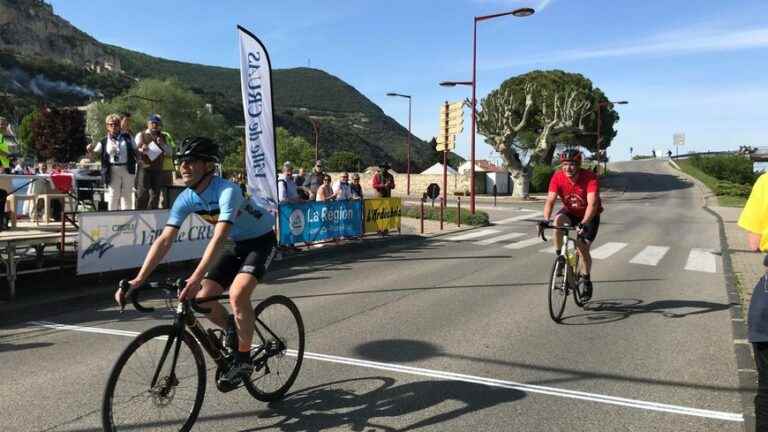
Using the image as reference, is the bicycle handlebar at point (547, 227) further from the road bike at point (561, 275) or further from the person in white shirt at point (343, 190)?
the person in white shirt at point (343, 190)

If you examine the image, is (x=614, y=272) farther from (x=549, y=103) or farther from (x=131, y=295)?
(x=549, y=103)

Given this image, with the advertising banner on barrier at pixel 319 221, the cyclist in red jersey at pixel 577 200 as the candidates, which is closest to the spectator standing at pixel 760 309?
the cyclist in red jersey at pixel 577 200

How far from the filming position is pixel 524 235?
19.2m

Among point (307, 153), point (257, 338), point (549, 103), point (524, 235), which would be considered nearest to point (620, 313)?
point (257, 338)

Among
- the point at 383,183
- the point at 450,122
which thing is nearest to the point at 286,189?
the point at 383,183

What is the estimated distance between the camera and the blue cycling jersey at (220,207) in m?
3.70

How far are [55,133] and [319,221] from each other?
104395mm

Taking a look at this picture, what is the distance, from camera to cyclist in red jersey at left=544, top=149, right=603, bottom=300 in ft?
23.5

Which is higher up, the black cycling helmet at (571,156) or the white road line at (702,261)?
the black cycling helmet at (571,156)

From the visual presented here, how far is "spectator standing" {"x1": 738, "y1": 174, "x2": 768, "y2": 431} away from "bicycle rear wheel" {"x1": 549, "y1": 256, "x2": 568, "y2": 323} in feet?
13.1

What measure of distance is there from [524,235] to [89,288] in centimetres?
1374

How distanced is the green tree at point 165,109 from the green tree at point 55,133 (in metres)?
5.88

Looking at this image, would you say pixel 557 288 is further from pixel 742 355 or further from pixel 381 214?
pixel 381 214

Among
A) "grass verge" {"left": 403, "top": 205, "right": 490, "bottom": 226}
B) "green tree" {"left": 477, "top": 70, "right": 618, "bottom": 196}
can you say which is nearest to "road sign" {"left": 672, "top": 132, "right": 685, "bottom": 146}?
"green tree" {"left": 477, "top": 70, "right": 618, "bottom": 196}
